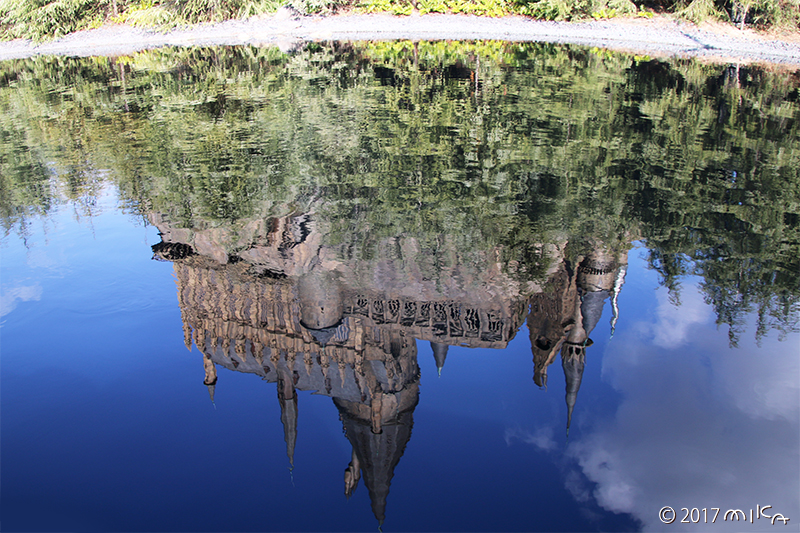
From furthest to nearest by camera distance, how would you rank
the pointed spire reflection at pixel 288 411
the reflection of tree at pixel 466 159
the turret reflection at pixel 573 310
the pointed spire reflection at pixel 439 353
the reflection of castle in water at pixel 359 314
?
1. the reflection of tree at pixel 466 159
2. the pointed spire reflection at pixel 439 353
3. the reflection of castle in water at pixel 359 314
4. the turret reflection at pixel 573 310
5. the pointed spire reflection at pixel 288 411

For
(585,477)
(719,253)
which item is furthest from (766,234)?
(585,477)

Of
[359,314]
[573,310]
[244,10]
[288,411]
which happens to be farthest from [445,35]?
[288,411]

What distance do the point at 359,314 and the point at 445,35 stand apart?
2577cm

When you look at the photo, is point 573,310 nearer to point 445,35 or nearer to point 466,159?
point 466,159

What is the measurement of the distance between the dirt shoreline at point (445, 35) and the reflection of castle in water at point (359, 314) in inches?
754

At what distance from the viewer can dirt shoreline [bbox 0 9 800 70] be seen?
80.5 feet

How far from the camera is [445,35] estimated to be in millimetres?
30547

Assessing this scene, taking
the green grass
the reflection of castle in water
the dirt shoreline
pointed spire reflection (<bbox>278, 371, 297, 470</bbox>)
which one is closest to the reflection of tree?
the reflection of castle in water

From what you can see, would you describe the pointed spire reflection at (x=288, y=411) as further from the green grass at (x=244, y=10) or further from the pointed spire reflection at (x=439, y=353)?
the green grass at (x=244, y=10)

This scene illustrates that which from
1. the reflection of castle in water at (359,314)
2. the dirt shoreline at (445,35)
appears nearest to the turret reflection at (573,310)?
the reflection of castle in water at (359,314)

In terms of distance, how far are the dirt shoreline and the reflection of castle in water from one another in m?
19.1

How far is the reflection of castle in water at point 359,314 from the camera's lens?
6.95 metres

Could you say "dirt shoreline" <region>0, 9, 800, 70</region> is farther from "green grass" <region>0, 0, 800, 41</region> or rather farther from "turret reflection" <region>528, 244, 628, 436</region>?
"turret reflection" <region>528, 244, 628, 436</region>

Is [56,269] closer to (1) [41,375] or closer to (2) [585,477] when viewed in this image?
(1) [41,375]
